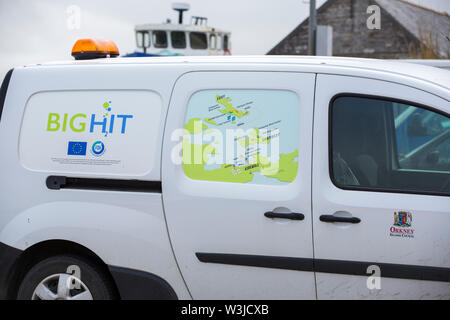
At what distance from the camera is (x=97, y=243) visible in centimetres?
339

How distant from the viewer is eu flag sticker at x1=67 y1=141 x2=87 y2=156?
3459mm

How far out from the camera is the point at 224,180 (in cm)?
321

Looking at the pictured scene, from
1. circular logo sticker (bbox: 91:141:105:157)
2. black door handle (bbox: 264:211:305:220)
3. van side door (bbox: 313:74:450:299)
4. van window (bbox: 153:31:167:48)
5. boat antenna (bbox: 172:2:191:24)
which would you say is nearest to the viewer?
van side door (bbox: 313:74:450:299)

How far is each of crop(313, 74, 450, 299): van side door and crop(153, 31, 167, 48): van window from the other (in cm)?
2422

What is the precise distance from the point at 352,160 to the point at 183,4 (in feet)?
81.4

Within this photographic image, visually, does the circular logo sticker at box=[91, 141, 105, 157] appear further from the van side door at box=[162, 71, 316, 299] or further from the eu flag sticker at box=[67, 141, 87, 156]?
the van side door at box=[162, 71, 316, 299]

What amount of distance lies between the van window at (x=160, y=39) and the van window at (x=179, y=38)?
0.35 meters

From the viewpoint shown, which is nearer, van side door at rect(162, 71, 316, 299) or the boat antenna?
van side door at rect(162, 71, 316, 299)

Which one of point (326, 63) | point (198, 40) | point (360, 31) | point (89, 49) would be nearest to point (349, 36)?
point (360, 31)

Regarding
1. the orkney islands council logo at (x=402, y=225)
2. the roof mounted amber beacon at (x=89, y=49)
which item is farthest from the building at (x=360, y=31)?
the orkney islands council logo at (x=402, y=225)

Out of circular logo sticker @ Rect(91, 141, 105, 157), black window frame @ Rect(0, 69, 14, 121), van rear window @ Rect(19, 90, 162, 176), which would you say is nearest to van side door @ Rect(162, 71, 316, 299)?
van rear window @ Rect(19, 90, 162, 176)

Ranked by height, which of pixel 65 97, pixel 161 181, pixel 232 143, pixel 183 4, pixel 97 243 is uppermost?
pixel 183 4
